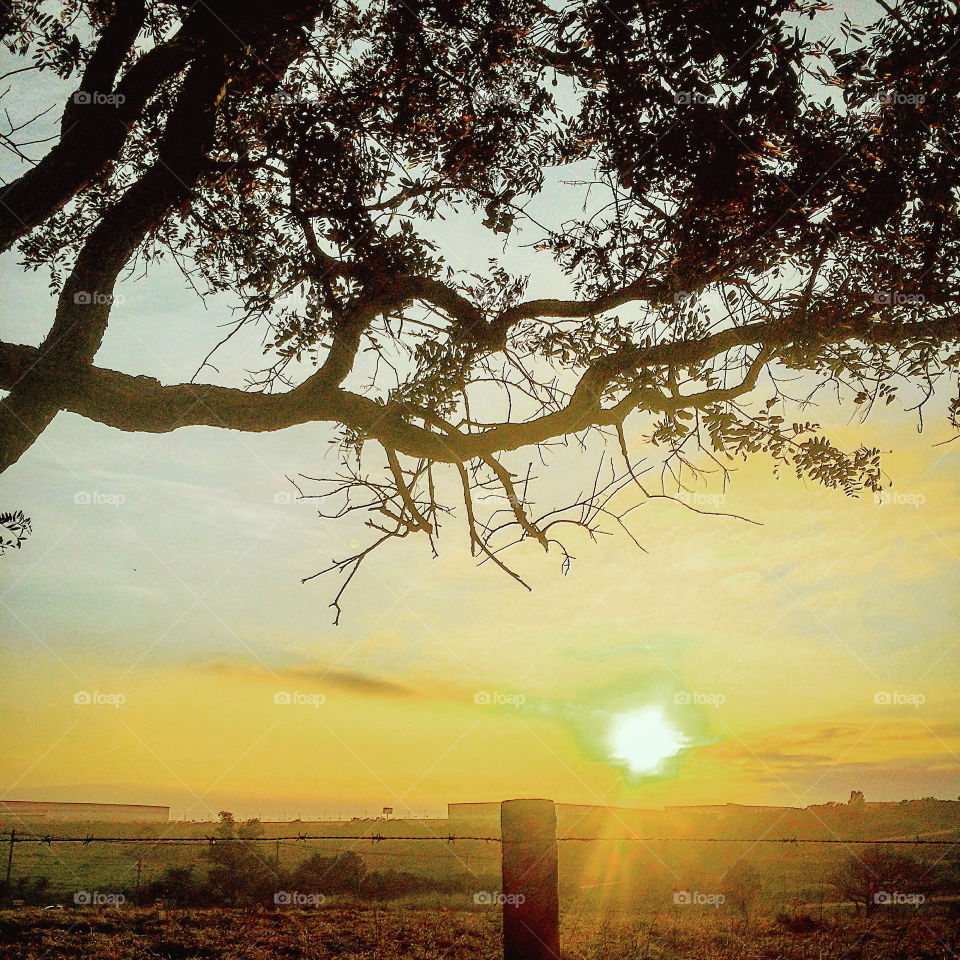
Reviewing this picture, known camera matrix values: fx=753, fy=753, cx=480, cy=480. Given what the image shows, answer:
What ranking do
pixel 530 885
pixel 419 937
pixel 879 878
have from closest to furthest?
pixel 530 885, pixel 419 937, pixel 879 878

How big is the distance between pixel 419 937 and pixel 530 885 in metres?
8.50

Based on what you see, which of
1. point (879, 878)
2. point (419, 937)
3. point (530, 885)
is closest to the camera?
point (530, 885)

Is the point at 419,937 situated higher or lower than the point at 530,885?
lower

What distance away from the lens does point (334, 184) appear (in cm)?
639

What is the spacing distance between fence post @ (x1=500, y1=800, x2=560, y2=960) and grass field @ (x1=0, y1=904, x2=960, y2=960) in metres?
→ 6.09

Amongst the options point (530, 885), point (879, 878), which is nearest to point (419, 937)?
point (530, 885)

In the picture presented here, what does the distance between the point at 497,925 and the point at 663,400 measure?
10447mm

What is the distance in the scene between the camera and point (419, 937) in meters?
11.2

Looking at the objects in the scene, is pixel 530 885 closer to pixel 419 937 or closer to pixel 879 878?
pixel 419 937

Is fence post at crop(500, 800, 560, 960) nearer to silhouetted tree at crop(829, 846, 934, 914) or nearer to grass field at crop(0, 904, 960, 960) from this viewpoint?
grass field at crop(0, 904, 960, 960)

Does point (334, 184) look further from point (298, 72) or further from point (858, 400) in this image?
point (858, 400)

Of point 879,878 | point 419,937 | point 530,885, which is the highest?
point 530,885

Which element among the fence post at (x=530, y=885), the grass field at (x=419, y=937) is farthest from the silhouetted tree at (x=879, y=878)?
the fence post at (x=530, y=885)

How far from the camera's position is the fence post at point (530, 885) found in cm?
416
